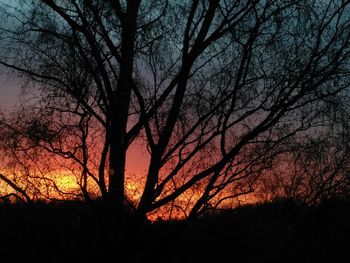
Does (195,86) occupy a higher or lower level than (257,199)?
higher

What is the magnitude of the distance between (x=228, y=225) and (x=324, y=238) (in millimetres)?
6014

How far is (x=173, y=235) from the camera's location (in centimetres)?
707

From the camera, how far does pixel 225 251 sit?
25000 mm

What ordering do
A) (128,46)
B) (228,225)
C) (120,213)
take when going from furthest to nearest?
(228,225)
(120,213)
(128,46)

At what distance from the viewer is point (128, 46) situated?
8.27 meters

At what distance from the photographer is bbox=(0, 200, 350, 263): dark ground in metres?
7.82

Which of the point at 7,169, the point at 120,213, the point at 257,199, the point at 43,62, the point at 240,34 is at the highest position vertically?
the point at 43,62

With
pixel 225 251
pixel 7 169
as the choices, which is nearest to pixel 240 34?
pixel 7 169

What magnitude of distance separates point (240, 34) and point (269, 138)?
6.32 ft

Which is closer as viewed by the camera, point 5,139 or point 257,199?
point 5,139

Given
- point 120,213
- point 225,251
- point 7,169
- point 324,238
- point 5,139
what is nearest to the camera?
point 120,213

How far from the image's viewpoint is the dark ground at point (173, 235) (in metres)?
7.82

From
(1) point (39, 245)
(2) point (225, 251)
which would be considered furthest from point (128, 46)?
(2) point (225, 251)

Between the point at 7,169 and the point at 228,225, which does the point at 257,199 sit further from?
the point at 228,225
